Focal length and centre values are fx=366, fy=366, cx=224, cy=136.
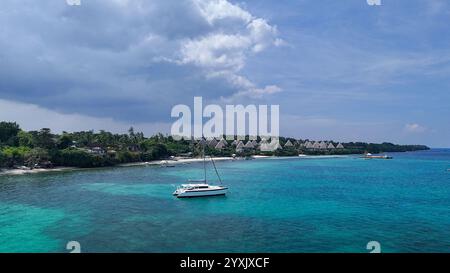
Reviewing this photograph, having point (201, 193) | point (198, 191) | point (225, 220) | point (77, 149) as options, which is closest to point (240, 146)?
point (77, 149)

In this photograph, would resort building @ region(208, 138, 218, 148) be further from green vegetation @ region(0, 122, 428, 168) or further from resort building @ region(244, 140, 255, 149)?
resort building @ region(244, 140, 255, 149)

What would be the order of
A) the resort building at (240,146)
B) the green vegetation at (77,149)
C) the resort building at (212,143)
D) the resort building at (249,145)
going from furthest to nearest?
the resort building at (249,145) < the resort building at (240,146) < the resort building at (212,143) < the green vegetation at (77,149)

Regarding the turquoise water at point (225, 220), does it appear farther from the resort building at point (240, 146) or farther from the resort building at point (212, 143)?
the resort building at point (240, 146)

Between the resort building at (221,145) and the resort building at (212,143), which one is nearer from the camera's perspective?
the resort building at (221,145)

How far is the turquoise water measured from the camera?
2158 centimetres

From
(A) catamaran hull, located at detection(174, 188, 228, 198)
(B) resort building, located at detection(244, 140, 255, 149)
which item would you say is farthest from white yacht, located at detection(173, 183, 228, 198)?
(B) resort building, located at detection(244, 140, 255, 149)

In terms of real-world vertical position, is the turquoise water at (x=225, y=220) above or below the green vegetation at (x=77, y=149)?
below

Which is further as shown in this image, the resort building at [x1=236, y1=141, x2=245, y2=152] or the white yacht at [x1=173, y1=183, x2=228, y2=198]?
the resort building at [x1=236, y1=141, x2=245, y2=152]

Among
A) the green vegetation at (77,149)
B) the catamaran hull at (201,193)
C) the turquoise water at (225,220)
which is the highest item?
the green vegetation at (77,149)

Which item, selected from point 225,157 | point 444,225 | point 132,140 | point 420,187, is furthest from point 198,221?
point 225,157

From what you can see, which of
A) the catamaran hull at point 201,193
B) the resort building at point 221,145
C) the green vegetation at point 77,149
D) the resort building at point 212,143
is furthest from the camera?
the resort building at point 212,143

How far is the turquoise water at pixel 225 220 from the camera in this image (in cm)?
2158

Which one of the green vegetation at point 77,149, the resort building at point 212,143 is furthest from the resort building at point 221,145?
the green vegetation at point 77,149

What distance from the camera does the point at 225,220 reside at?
2850 cm
